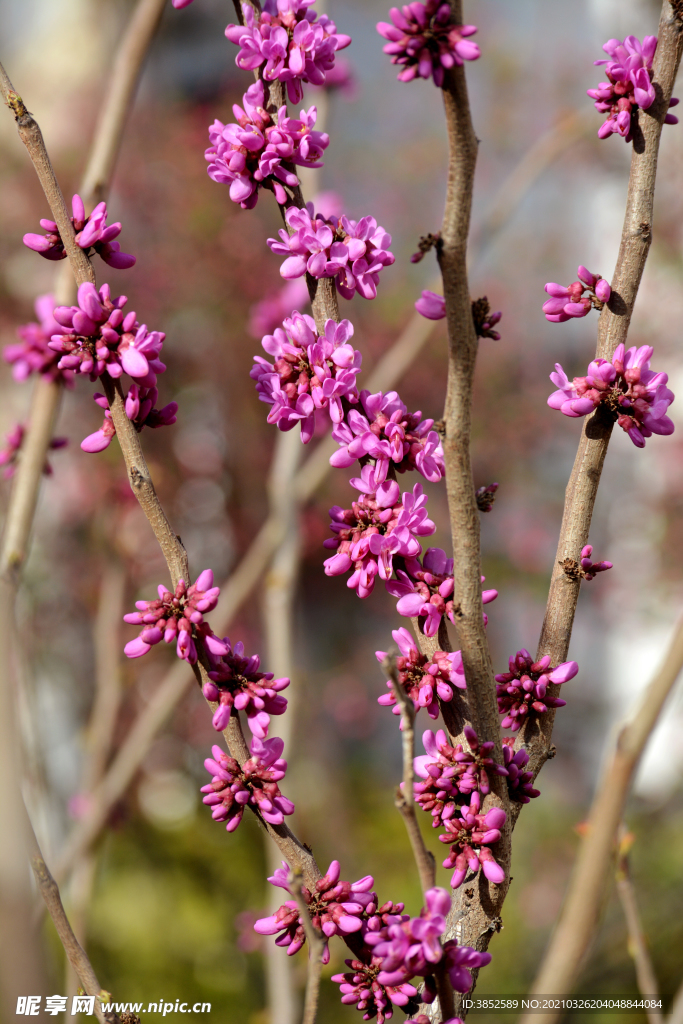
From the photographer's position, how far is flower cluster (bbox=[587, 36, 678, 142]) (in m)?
0.61

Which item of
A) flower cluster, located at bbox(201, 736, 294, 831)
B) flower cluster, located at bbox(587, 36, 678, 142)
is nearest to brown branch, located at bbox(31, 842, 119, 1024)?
flower cluster, located at bbox(201, 736, 294, 831)

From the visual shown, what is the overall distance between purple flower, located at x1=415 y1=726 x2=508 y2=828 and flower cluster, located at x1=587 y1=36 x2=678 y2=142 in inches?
21.1

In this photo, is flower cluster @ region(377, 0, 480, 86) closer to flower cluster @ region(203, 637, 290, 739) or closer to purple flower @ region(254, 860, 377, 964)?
flower cluster @ region(203, 637, 290, 739)

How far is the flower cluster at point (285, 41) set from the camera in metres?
0.60

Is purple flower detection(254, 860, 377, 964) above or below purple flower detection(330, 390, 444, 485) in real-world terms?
below

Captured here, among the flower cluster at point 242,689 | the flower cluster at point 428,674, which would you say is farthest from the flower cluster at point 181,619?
the flower cluster at point 428,674

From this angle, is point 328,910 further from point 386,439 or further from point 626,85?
point 626,85

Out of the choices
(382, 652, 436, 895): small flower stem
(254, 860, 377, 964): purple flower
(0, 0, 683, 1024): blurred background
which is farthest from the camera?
(0, 0, 683, 1024): blurred background

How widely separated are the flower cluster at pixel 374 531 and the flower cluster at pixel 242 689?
11cm

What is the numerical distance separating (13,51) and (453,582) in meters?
4.35

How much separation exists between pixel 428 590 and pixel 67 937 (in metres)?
0.42

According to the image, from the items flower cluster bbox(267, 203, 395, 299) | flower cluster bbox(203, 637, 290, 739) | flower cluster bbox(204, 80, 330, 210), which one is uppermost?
flower cluster bbox(204, 80, 330, 210)

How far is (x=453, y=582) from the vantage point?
1.97 feet

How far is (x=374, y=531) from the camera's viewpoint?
61 cm
